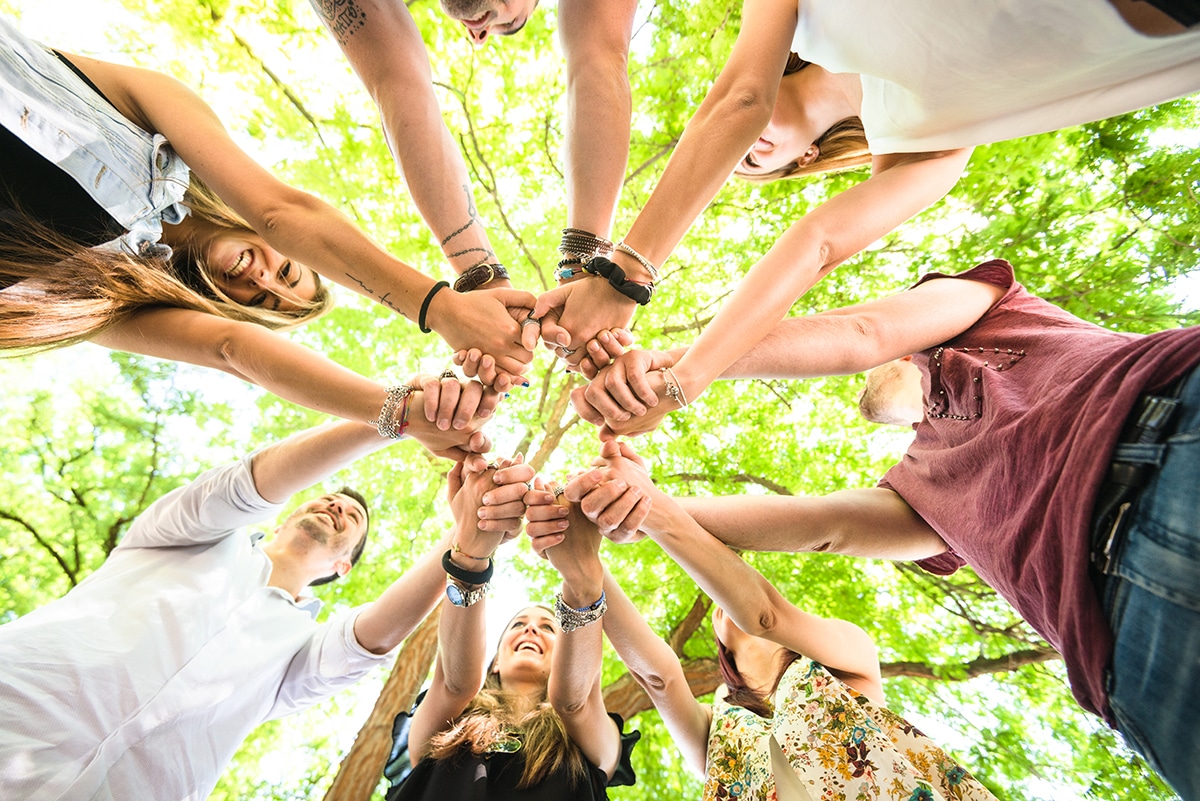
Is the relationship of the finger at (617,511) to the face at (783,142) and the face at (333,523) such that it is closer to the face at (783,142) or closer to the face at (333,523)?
the face at (783,142)

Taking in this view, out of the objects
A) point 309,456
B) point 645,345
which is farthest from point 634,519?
point 645,345

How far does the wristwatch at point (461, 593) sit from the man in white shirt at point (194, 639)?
0.27 metres

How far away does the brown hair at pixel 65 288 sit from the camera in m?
1.74

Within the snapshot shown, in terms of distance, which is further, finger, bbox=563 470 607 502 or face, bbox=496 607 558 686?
face, bbox=496 607 558 686

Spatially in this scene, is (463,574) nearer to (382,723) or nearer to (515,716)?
(515,716)

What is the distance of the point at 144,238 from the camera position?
6.34ft

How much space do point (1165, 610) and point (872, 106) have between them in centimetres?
149

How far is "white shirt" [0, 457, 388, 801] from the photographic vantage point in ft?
5.91

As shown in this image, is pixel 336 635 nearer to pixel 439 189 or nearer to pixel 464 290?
pixel 464 290

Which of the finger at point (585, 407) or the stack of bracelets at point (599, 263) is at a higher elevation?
the stack of bracelets at point (599, 263)

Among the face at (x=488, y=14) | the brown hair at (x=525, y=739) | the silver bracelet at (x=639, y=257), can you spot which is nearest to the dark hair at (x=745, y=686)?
the brown hair at (x=525, y=739)

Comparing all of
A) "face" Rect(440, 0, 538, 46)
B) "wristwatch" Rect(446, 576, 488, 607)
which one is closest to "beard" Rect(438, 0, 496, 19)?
"face" Rect(440, 0, 538, 46)

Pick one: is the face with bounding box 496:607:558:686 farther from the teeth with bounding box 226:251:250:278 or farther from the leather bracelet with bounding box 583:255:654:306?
the teeth with bounding box 226:251:250:278

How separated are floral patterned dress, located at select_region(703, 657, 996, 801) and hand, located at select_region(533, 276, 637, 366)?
1.61 m
